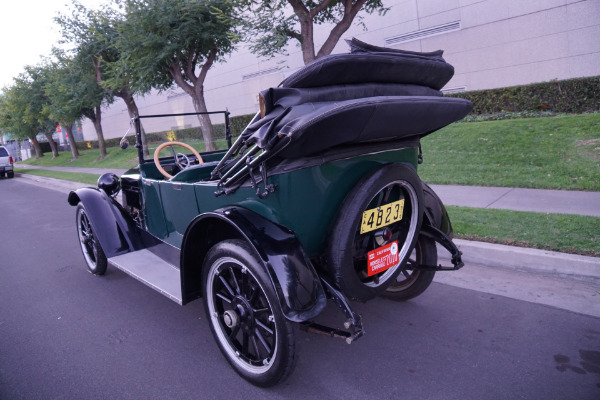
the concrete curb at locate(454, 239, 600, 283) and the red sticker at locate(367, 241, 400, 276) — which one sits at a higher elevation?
the red sticker at locate(367, 241, 400, 276)

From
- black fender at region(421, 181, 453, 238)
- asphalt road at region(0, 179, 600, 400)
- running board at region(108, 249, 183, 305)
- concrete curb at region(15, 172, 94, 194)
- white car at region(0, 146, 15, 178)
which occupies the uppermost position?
white car at region(0, 146, 15, 178)

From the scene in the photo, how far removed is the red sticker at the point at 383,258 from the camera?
2.53 meters

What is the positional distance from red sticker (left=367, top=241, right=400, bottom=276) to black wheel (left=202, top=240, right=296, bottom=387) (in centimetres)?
68

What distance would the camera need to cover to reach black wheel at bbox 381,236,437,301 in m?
3.14

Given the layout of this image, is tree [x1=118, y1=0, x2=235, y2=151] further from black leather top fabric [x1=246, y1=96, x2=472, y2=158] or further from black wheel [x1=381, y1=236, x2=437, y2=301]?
black leather top fabric [x1=246, y1=96, x2=472, y2=158]

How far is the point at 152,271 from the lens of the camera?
11.2 feet

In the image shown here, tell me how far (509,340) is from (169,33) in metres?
11.7

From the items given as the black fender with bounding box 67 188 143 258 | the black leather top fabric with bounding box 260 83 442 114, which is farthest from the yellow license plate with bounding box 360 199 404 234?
the black fender with bounding box 67 188 143 258

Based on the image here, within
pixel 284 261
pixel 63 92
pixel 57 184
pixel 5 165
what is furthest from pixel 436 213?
pixel 5 165

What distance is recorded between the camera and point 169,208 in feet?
11.8

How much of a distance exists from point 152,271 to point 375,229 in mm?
1993

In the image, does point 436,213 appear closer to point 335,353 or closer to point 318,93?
point 335,353

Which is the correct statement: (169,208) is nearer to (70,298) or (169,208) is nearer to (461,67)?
(70,298)

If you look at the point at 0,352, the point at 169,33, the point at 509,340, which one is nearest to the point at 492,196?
the point at 509,340
